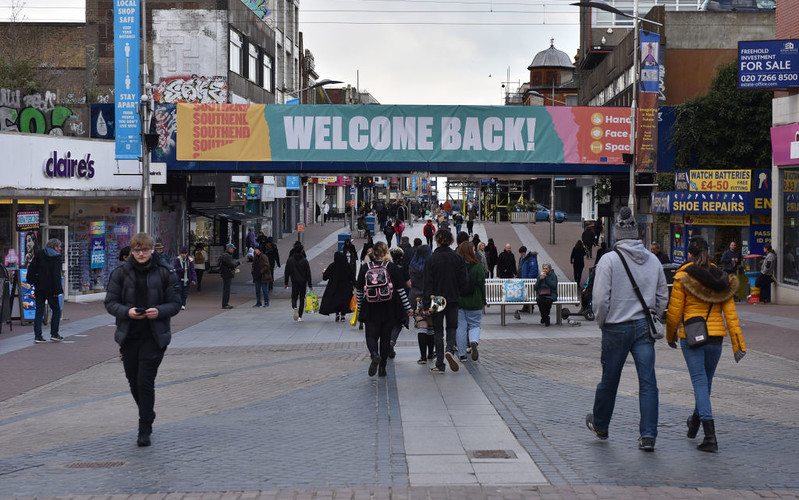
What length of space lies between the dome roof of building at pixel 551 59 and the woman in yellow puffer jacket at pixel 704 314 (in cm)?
10372

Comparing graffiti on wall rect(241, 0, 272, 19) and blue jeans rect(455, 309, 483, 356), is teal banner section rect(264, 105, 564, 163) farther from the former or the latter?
graffiti on wall rect(241, 0, 272, 19)

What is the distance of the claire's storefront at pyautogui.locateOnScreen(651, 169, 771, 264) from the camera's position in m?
27.4

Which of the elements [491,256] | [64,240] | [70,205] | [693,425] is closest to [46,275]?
[64,240]

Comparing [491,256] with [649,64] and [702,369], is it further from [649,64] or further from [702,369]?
[702,369]

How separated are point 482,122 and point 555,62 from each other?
3331 inches

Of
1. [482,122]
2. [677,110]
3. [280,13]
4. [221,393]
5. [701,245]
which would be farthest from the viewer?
[280,13]

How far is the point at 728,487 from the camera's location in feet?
22.2

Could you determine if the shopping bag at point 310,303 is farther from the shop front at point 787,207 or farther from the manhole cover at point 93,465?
the manhole cover at point 93,465

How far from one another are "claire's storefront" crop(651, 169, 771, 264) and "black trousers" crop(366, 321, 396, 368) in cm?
1632

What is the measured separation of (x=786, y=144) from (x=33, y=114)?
19991 millimetres

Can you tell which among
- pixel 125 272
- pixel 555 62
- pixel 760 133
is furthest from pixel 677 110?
pixel 555 62

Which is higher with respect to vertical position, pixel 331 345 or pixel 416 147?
pixel 416 147

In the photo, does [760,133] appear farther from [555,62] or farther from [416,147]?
[555,62]

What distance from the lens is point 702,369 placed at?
25.9ft
